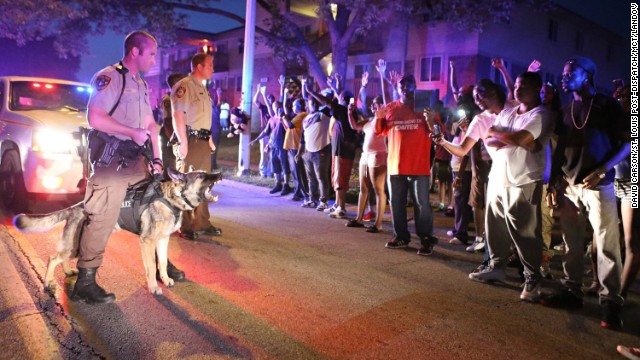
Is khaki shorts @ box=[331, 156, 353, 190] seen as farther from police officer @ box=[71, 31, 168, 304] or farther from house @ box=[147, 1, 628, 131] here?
house @ box=[147, 1, 628, 131]

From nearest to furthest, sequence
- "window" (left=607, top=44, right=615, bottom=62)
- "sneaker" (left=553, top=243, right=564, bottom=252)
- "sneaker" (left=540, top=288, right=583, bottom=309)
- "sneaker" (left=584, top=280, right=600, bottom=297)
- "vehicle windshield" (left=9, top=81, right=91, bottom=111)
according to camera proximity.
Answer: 1. "sneaker" (left=540, top=288, right=583, bottom=309)
2. "sneaker" (left=584, top=280, right=600, bottom=297)
3. "sneaker" (left=553, top=243, right=564, bottom=252)
4. "vehicle windshield" (left=9, top=81, right=91, bottom=111)
5. "window" (left=607, top=44, right=615, bottom=62)

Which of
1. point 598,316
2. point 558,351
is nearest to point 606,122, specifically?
point 598,316

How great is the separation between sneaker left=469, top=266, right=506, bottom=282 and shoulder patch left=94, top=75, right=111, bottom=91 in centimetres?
395

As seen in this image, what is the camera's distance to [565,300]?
4461mm

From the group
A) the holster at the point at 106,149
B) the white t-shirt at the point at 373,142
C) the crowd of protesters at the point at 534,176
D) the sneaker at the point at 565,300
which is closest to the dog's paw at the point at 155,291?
the holster at the point at 106,149

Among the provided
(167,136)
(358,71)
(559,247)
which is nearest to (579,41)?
(358,71)

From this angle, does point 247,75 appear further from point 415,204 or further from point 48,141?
point 415,204

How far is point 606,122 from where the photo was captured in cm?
420

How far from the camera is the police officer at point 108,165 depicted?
13.4 feet

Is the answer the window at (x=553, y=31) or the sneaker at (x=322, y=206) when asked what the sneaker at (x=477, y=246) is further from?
the window at (x=553, y=31)

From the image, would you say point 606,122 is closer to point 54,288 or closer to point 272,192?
point 54,288

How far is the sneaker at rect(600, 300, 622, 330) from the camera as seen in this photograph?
156 inches

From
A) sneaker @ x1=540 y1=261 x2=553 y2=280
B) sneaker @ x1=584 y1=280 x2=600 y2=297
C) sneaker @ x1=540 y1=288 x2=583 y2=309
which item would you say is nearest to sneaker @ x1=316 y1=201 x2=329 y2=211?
sneaker @ x1=540 y1=261 x2=553 y2=280

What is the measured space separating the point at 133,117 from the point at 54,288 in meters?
1.68
